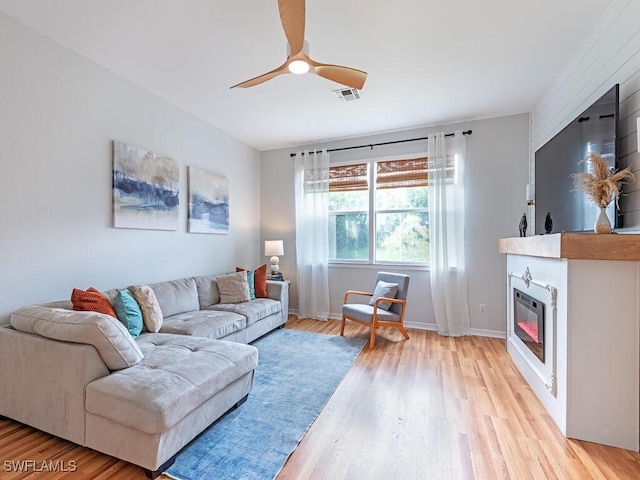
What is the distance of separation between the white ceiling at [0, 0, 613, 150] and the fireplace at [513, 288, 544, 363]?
208cm

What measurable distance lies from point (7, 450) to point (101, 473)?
2.22ft

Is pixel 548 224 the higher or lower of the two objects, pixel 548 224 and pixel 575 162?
the lower

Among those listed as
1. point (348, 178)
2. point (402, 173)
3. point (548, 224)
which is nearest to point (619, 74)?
point (548, 224)

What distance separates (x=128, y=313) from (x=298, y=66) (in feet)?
7.54

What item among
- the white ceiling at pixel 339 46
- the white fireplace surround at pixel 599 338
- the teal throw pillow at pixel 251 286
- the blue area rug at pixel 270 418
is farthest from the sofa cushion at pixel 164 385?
the white ceiling at pixel 339 46

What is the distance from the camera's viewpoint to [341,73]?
2166 mm

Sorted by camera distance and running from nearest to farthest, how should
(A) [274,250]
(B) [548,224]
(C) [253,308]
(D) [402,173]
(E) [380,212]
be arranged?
(B) [548,224], (C) [253,308], (D) [402,173], (E) [380,212], (A) [274,250]

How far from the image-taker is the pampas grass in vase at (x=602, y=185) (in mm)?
1772

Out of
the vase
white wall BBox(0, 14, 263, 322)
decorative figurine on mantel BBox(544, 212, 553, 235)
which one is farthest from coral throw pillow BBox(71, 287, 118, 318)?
decorative figurine on mantel BBox(544, 212, 553, 235)

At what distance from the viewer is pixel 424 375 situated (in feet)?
8.88

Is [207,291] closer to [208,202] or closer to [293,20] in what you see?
[208,202]

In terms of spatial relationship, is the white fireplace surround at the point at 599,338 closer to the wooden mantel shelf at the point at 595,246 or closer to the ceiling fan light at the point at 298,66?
the wooden mantel shelf at the point at 595,246

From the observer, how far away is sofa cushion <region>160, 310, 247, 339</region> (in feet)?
8.76

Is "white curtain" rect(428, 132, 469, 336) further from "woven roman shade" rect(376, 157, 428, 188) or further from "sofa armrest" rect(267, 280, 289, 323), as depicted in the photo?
"sofa armrest" rect(267, 280, 289, 323)
